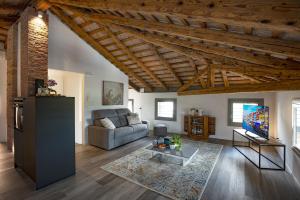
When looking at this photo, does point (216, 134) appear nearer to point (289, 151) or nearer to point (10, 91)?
point (289, 151)

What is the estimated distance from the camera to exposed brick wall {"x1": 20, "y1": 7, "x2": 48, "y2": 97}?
3270 mm

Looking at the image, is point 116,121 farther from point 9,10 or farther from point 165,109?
point 9,10

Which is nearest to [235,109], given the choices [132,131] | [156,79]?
[156,79]

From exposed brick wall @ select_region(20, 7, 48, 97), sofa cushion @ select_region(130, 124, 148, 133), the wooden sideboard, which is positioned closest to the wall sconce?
exposed brick wall @ select_region(20, 7, 48, 97)

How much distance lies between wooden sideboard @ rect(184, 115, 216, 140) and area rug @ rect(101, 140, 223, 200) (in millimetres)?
1822

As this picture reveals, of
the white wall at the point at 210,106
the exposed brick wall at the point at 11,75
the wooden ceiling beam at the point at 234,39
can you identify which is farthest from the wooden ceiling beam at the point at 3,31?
the white wall at the point at 210,106

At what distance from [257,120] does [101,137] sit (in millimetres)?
4270

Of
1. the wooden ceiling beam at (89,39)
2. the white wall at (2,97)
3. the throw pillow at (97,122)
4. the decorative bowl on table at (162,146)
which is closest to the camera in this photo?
the decorative bowl on table at (162,146)

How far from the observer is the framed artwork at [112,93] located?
5621 millimetres

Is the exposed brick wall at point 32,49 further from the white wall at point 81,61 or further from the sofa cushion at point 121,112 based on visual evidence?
the sofa cushion at point 121,112

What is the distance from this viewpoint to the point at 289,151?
3.31 meters

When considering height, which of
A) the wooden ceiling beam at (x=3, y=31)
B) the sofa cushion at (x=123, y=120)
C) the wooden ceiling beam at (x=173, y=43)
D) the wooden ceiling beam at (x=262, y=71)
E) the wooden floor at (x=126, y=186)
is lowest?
the wooden floor at (x=126, y=186)

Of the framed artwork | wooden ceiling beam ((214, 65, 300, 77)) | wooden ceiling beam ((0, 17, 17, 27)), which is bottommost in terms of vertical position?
the framed artwork

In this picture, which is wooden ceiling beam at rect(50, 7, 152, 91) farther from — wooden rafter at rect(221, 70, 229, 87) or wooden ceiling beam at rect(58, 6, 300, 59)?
wooden rafter at rect(221, 70, 229, 87)
